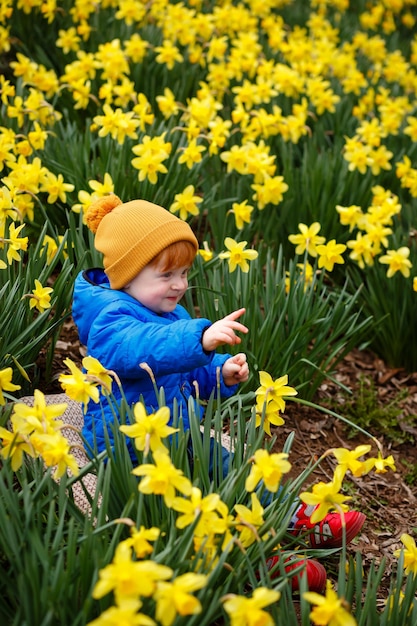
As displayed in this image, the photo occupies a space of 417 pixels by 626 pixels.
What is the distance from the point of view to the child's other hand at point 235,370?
7.04 ft

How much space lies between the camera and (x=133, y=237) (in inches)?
86.0

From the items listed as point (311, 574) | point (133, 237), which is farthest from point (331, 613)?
point (133, 237)

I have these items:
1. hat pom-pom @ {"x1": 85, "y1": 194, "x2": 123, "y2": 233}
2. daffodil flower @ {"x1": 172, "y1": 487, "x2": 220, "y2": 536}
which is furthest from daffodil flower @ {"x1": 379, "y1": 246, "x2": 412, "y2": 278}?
daffodil flower @ {"x1": 172, "y1": 487, "x2": 220, "y2": 536}

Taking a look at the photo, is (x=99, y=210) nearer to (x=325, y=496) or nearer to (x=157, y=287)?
(x=157, y=287)

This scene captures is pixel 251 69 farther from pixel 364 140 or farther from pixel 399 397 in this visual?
pixel 399 397

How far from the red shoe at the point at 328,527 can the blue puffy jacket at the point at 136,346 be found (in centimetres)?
43

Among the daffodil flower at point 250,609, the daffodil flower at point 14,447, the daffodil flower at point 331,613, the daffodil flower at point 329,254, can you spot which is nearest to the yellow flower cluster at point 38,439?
the daffodil flower at point 14,447

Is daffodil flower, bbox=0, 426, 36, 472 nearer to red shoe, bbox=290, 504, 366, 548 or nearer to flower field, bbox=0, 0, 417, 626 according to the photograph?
flower field, bbox=0, 0, 417, 626

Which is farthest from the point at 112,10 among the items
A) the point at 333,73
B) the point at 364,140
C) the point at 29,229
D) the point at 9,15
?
the point at 29,229

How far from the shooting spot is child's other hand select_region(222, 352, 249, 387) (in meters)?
2.15

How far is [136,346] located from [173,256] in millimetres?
318

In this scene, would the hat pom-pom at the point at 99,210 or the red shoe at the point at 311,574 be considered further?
the hat pom-pom at the point at 99,210

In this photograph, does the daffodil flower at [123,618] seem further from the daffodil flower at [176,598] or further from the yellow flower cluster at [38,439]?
the yellow flower cluster at [38,439]

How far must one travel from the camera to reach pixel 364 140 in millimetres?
4098
